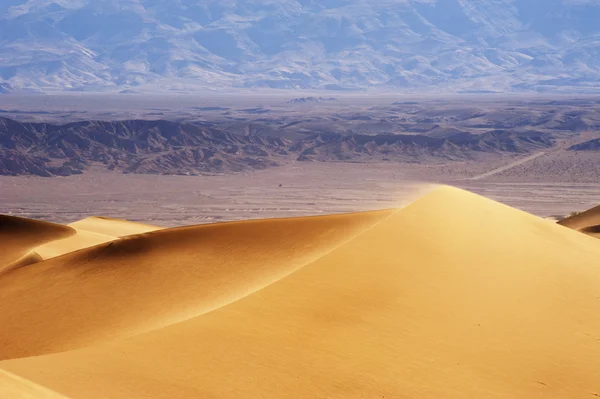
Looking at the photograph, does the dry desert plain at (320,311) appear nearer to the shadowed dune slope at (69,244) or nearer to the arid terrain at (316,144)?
the shadowed dune slope at (69,244)

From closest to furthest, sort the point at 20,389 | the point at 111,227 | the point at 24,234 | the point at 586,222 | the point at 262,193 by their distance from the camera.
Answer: the point at 20,389 → the point at 24,234 → the point at 586,222 → the point at 111,227 → the point at 262,193

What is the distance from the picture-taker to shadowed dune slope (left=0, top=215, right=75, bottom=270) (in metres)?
22.8

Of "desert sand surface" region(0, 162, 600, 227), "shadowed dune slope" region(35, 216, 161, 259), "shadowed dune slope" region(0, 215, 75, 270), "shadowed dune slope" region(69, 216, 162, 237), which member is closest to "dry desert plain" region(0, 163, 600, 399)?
"shadowed dune slope" region(35, 216, 161, 259)

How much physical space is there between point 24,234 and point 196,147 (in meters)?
47.2

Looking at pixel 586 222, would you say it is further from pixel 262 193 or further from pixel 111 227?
pixel 262 193

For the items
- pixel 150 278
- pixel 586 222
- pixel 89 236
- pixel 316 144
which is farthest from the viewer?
pixel 316 144

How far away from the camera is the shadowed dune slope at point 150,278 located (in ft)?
42.3

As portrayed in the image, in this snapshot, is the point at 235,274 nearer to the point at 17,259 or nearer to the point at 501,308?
the point at 501,308

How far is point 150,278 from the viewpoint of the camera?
49.4ft

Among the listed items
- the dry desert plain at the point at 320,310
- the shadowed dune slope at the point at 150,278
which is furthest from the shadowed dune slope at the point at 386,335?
the shadowed dune slope at the point at 150,278

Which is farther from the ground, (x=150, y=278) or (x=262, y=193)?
(x=150, y=278)

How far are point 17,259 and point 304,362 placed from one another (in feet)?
44.1

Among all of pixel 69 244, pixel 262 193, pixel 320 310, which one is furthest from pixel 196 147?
pixel 320 310

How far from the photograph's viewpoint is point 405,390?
912 cm
